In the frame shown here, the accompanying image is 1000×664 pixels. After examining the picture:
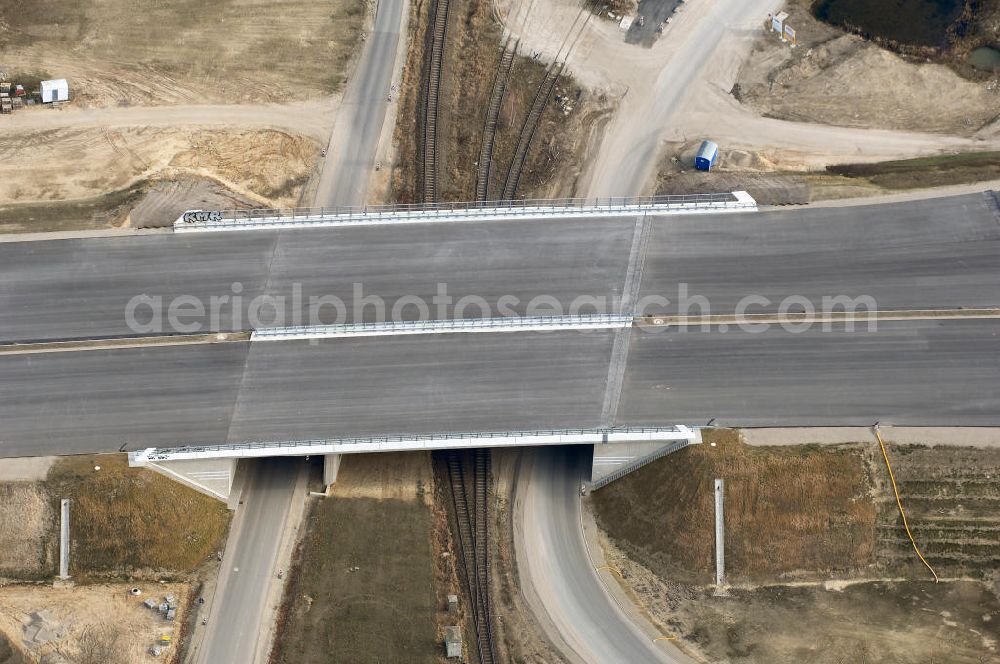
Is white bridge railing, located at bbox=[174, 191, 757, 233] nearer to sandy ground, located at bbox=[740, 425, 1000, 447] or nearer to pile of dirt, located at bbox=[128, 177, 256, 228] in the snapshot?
pile of dirt, located at bbox=[128, 177, 256, 228]

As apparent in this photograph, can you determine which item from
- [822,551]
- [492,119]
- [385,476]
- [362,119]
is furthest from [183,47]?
[822,551]

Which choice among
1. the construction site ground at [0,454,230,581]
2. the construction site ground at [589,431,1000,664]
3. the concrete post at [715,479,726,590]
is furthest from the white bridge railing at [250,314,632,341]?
the concrete post at [715,479,726,590]

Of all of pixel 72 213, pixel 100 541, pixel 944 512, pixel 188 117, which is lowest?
pixel 100 541

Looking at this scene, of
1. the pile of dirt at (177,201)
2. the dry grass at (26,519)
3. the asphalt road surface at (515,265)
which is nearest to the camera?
the dry grass at (26,519)

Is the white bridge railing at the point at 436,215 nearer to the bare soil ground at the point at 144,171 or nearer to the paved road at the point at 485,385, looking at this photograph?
the bare soil ground at the point at 144,171

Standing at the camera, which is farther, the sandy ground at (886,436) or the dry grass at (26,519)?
the sandy ground at (886,436)

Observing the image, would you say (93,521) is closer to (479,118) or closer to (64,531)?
(64,531)

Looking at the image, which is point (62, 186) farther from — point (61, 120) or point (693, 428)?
point (693, 428)

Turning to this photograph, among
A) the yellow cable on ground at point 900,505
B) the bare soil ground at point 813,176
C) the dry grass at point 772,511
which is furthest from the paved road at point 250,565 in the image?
the yellow cable on ground at point 900,505
